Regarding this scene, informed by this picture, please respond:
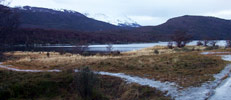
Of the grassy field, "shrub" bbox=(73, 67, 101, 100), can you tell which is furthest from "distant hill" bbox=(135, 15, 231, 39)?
"shrub" bbox=(73, 67, 101, 100)

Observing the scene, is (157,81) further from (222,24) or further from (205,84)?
(222,24)

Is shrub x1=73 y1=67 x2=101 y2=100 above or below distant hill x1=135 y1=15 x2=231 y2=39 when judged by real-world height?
below

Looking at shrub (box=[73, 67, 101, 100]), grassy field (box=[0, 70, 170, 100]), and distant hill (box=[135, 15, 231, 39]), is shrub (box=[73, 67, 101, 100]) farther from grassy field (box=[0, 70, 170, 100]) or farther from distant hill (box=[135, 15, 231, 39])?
distant hill (box=[135, 15, 231, 39])

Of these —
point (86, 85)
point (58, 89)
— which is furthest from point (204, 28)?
point (86, 85)

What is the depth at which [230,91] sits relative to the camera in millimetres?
8781

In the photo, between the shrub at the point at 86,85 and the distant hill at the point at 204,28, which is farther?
the distant hill at the point at 204,28

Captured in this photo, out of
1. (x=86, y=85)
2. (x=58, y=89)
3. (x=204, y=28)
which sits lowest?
(x=58, y=89)

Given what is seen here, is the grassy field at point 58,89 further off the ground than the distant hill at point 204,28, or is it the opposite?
the distant hill at point 204,28

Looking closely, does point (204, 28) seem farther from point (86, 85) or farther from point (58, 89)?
point (86, 85)

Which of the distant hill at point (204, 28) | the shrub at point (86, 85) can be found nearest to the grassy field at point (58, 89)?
the shrub at point (86, 85)

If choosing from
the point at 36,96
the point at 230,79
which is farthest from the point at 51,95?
the point at 230,79

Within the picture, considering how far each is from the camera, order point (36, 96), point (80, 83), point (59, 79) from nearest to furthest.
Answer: point (80, 83)
point (36, 96)
point (59, 79)

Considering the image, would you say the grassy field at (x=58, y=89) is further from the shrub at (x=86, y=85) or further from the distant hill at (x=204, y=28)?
the distant hill at (x=204, y=28)

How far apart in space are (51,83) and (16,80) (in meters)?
1.71
